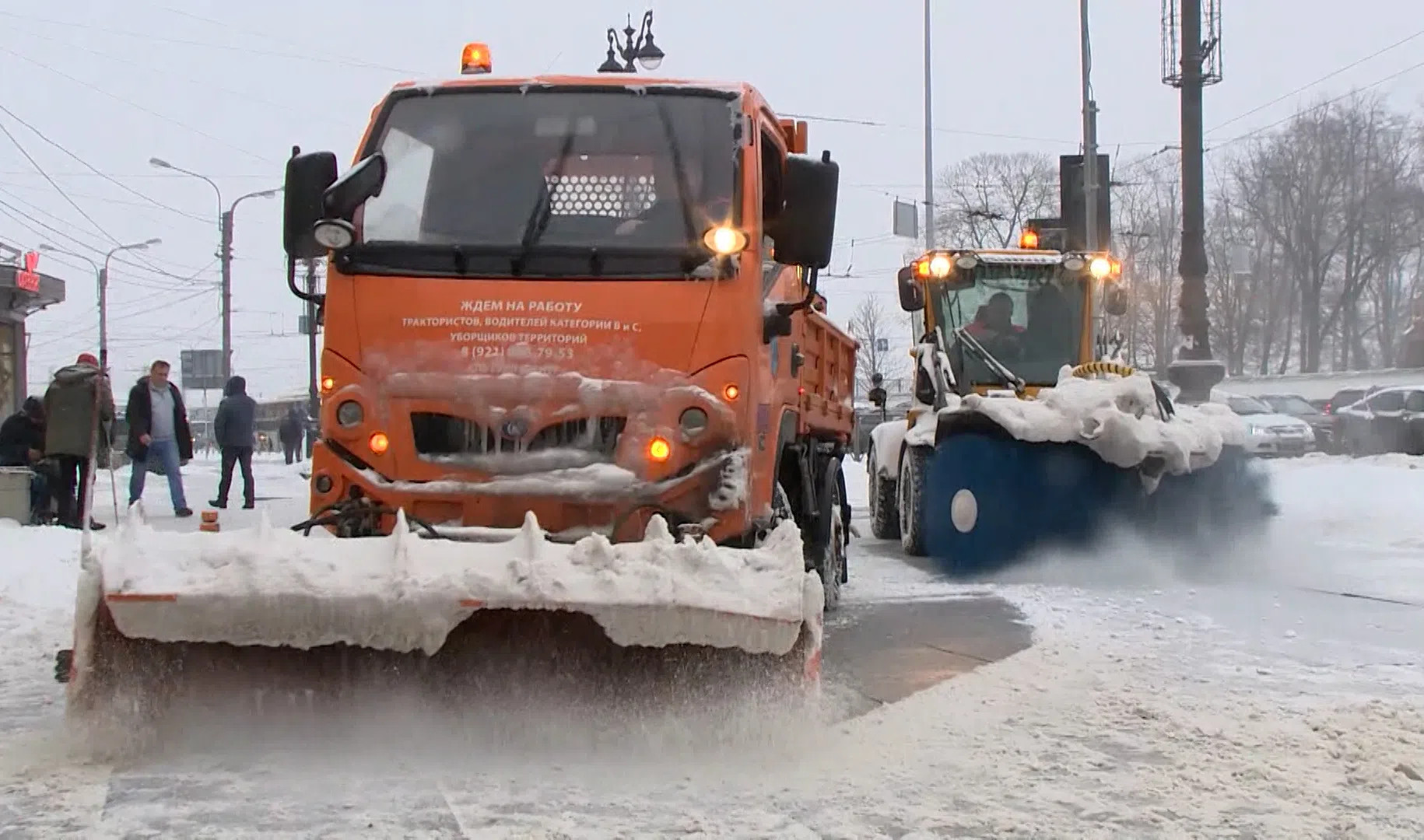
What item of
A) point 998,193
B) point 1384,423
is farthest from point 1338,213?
point 1384,423

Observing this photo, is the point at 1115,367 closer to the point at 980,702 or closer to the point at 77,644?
the point at 980,702

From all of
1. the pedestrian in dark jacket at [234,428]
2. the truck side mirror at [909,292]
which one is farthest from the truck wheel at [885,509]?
the pedestrian in dark jacket at [234,428]

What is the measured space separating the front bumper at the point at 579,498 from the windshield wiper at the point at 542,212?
2.74ft

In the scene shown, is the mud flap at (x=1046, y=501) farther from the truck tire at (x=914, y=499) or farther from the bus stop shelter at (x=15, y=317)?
the bus stop shelter at (x=15, y=317)

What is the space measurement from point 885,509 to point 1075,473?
12.3 ft

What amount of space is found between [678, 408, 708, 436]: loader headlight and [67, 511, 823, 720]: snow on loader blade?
669mm

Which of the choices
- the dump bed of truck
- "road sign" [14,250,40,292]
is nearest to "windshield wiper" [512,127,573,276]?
the dump bed of truck

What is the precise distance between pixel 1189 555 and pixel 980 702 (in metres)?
4.73

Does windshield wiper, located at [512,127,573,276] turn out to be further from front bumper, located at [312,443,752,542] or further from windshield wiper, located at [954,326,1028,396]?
windshield wiper, located at [954,326,1028,396]

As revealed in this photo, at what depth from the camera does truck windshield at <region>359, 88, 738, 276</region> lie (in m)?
5.24

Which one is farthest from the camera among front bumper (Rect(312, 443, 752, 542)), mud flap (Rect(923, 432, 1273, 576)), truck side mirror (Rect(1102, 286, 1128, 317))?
truck side mirror (Rect(1102, 286, 1128, 317))

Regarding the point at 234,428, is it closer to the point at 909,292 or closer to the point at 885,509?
the point at 885,509

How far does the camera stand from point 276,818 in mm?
3832

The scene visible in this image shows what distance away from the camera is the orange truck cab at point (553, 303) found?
4.99m
